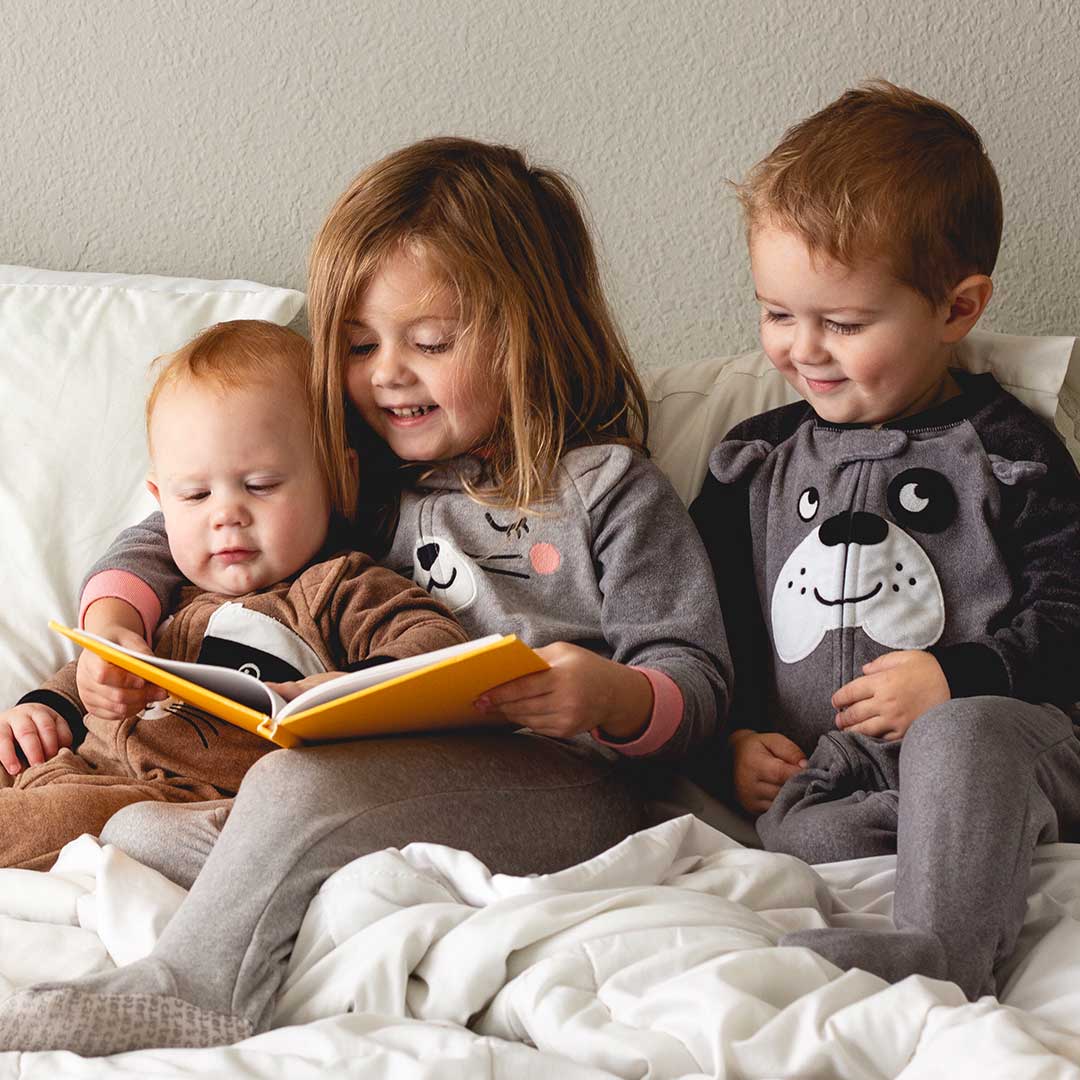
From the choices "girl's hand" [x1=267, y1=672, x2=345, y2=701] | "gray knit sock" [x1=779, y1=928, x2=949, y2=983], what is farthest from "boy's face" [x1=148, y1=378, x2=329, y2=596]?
"gray knit sock" [x1=779, y1=928, x2=949, y2=983]

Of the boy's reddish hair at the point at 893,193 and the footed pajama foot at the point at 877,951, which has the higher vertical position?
the boy's reddish hair at the point at 893,193

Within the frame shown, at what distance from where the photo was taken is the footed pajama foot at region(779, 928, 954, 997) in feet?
2.95

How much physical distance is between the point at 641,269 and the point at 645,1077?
4.01 feet

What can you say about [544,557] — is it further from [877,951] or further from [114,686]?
[877,951]

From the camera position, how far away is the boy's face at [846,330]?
130 centimetres

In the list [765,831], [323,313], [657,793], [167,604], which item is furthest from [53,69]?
[765,831]

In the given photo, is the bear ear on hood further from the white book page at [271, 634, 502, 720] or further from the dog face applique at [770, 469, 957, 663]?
the white book page at [271, 634, 502, 720]

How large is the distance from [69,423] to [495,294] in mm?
535

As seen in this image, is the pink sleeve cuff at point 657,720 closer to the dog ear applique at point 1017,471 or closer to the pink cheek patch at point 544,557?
the pink cheek patch at point 544,557

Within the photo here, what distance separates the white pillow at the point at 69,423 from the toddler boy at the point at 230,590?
117 millimetres

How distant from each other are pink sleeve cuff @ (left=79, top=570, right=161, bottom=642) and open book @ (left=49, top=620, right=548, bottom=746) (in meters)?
0.31

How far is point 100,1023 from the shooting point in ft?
2.77

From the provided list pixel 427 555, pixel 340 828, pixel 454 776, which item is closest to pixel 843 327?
pixel 427 555

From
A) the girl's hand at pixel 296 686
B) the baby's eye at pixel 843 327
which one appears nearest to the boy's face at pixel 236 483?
the girl's hand at pixel 296 686
